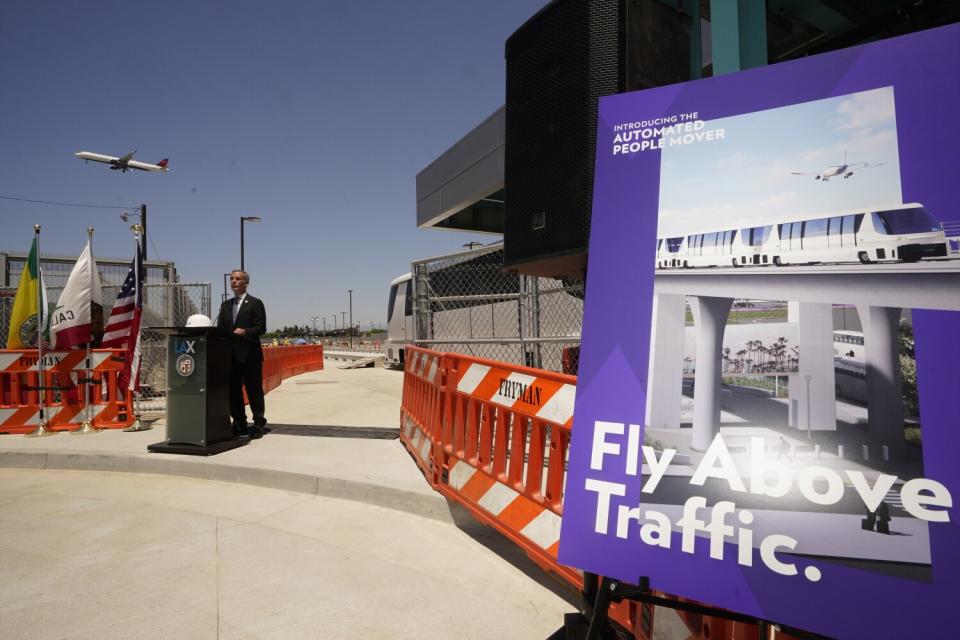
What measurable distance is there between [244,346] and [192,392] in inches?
34.0

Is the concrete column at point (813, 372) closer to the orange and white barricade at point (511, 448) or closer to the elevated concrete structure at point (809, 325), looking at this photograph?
the elevated concrete structure at point (809, 325)

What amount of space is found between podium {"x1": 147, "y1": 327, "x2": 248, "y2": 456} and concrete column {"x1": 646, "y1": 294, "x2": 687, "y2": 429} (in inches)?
216

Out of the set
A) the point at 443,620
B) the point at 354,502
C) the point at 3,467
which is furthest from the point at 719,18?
the point at 3,467

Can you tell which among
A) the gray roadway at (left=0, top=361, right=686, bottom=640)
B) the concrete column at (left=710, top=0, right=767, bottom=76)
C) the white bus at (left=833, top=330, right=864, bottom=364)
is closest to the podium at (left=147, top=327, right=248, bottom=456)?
the gray roadway at (left=0, top=361, right=686, bottom=640)

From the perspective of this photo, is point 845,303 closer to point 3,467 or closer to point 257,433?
point 257,433

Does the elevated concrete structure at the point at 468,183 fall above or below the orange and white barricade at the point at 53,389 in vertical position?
above

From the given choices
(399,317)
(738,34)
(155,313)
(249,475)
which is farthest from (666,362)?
(399,317)

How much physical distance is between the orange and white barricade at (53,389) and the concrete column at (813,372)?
870cm

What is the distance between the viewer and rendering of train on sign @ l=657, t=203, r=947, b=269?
4.30 ft

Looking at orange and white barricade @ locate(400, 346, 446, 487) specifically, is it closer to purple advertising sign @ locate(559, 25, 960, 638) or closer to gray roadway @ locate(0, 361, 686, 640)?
gray roadway @ locate(0, 361, 686, 640)

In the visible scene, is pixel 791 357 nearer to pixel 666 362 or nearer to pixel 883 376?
pixel 883 376

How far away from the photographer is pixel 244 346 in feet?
21.4

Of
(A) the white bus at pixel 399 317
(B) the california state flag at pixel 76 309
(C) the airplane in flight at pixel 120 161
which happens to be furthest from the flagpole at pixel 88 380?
(C) the airplane in flight at pixel 120 161

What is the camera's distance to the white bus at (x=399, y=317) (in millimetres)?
20047
